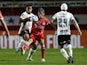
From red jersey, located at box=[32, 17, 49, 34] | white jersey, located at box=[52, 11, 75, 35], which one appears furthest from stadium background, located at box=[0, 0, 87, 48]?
white jersey, located at box=[52, 11, 75, 35]

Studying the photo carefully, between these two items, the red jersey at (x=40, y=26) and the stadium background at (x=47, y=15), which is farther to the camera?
the stadium background at (x=47, y=15)

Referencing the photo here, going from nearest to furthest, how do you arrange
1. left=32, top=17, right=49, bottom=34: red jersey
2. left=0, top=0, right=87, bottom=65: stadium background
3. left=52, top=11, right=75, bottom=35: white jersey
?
left=52, top=11, right=75, bottom=35: white jersey
left=32, top=17, right=49, bottom=34: red jersey
left=0, top=0, right=87, bottom=65: stadium background

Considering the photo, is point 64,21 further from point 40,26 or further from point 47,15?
point 47,15

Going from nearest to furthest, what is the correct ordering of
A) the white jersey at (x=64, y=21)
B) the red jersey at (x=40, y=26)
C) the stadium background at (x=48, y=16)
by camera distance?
the white jersey at (x=64, y=21)
the red jersey at (x=40, y=26)
the stadium background at (x=48, y=16)

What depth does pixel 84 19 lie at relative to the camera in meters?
37.8

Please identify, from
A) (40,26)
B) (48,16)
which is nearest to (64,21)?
(40,26)

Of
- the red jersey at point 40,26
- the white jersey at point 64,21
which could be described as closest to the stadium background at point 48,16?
the red jersey at point 40,26

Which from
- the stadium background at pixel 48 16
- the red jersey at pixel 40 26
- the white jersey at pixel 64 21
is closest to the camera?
the white jersey at pixel 64 21

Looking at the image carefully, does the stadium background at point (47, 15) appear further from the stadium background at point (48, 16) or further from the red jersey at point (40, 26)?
the red jersey at point (40, 26)

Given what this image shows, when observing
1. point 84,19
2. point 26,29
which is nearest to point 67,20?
point 26,29

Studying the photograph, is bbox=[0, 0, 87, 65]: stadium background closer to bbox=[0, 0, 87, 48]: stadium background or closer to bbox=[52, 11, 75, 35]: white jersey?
bbox=[0, 0, 87, 48]: stadium background

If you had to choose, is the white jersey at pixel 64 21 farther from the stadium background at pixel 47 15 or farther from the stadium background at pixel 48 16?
the stadium background at pixel 47 15

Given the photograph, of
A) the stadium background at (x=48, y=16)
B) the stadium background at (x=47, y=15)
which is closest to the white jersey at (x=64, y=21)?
the stadium background at (x=48, y=16)

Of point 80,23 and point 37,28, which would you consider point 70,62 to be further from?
point 80,23
